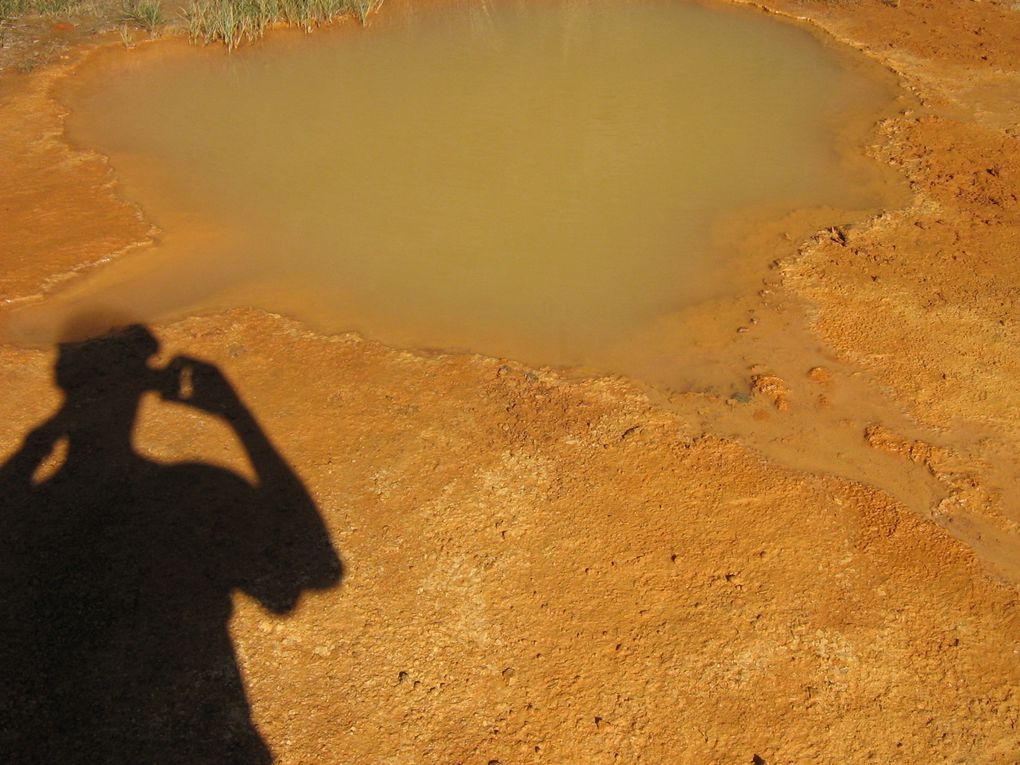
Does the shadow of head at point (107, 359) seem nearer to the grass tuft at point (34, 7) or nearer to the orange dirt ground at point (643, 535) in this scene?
the orange dirt ground at point (643, 535)

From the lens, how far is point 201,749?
2.78m

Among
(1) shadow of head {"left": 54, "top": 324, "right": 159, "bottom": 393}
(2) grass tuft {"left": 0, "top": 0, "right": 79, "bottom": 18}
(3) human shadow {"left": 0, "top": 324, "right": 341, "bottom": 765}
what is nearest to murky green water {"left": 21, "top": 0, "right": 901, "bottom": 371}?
(1) shadow of head {"left": 54, "top": 324, "right": 159, "bottom": 393}

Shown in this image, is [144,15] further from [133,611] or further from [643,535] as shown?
[643,535]

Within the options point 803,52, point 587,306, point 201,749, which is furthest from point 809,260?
point 201,749

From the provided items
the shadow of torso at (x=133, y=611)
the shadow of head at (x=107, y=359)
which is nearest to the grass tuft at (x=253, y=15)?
the shadow of head at (x=107, y=359)

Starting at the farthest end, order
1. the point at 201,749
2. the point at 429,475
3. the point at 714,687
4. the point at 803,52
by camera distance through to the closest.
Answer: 1. the point at 803,52
2. the point at 429,475
3. the point at 714,687
4. the point at 201,749

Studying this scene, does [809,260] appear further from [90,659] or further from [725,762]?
[90,659]

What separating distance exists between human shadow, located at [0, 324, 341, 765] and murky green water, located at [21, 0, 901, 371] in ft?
3.63

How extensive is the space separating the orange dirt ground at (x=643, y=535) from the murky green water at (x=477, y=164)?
466mm

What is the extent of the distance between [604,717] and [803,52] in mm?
7024

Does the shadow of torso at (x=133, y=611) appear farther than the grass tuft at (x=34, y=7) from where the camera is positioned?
No

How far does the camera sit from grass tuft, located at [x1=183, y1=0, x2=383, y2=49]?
25.9ft

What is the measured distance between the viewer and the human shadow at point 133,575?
2842mm

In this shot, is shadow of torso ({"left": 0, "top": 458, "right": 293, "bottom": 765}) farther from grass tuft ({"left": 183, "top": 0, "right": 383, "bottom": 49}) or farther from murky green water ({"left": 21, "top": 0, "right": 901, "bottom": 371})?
grass tuft ({"left": 183, "top": 0, "right": 383, "bottom": 49})
